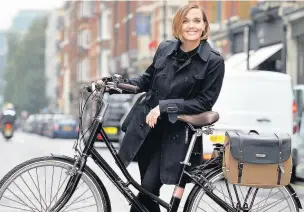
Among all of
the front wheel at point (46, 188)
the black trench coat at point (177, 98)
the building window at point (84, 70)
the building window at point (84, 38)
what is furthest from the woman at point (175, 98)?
the building window at point (84, 38)

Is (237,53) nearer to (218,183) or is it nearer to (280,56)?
(280,56)

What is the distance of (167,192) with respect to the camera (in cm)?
1106

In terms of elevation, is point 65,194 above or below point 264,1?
below

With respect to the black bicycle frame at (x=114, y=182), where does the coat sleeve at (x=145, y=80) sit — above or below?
above

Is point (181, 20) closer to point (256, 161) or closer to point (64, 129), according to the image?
point (256, 161)

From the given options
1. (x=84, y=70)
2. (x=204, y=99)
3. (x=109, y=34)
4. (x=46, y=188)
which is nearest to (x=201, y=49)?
(x=204, y=99)

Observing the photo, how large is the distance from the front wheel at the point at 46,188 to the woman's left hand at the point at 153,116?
1.61 feet

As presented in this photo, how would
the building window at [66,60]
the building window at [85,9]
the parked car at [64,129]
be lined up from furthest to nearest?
the building window at [66,60] < the building window at [85,9] < the parked car at [64,129]

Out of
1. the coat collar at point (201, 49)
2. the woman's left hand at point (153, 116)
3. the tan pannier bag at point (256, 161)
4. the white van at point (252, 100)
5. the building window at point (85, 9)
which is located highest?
the building window at point (85, 9)

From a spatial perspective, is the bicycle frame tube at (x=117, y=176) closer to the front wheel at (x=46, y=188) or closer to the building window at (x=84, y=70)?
the front wheel at (x=46, y=188)

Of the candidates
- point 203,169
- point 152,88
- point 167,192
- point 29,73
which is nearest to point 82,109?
point 152,88

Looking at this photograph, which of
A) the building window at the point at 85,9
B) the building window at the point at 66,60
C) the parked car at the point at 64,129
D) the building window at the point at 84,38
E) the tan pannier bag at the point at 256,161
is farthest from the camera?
the building window at the point at 66,60

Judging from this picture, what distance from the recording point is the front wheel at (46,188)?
17.2 ft

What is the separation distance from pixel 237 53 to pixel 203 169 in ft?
105
